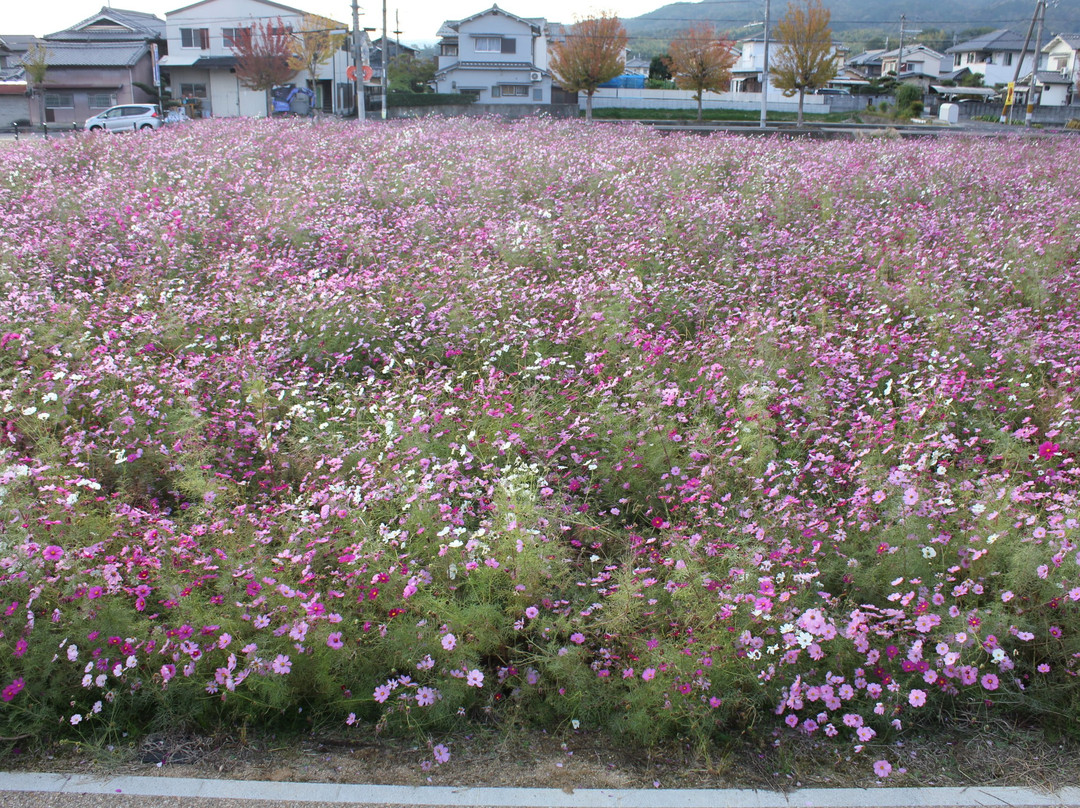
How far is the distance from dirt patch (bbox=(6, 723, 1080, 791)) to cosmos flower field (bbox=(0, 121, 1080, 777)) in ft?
0.24

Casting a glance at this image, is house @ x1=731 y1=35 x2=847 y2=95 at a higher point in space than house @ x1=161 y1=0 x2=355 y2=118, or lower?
higher

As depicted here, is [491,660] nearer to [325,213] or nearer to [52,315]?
[52,315]

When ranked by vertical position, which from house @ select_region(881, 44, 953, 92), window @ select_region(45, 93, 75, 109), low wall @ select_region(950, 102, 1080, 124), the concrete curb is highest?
house @ select_region(881, 44, 953, 92)

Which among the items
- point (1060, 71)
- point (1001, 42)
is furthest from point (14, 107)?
point (1001, 42)

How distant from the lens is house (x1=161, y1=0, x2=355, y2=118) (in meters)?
45.5

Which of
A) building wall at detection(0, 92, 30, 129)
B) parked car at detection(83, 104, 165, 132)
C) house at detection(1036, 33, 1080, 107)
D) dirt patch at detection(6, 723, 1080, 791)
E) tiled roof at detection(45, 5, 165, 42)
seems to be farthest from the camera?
house at detection(1036, 33, 1080, 107)

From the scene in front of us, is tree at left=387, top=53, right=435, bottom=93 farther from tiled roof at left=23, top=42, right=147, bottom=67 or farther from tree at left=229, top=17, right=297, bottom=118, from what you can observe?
tiled roof at left=23, top=42, right=147, bottom=67

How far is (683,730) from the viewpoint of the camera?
280cm

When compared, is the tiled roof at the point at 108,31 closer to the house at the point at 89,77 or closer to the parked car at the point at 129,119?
the house at the point at 89,77

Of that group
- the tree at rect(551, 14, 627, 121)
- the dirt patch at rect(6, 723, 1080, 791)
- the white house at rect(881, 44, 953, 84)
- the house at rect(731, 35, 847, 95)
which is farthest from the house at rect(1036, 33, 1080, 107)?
the dirt patch at rect(6, 723, 1080, 791)

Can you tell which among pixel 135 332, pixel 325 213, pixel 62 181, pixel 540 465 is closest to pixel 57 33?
pixel 62 181

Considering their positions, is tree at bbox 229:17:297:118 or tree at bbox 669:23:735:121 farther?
tree at bbox 669:23:735:121

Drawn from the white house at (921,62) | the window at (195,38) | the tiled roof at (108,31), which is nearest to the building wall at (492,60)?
the window at (195,38)

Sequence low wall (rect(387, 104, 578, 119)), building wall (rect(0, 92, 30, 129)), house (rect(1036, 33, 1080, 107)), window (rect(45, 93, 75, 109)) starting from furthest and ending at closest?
1. house (rect(1036, 33, 1080, 107))
2. window (rect(45, 93, 75, 109))
3. building wall (rect(0, 92, 30, 129))
4. low wall (rect(387, 104, 578, 119))
